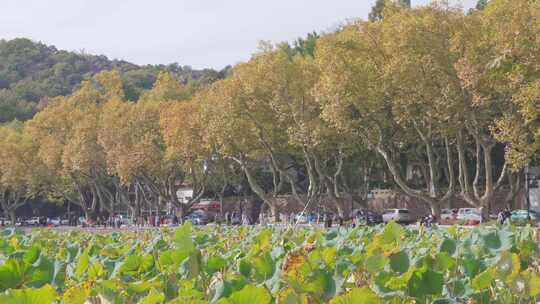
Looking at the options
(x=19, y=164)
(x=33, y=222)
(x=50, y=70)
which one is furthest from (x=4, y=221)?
(x=50, y=70)

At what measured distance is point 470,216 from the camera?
129ft

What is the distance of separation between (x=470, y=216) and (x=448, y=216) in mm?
2415

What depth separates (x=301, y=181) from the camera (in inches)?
2454

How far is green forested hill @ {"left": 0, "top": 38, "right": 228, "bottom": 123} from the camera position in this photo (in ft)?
415

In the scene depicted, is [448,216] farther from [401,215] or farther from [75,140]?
[75,140]

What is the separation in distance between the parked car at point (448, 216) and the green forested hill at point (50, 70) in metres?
79.5

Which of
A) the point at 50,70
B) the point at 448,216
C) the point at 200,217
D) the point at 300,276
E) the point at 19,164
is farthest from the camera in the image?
the point at 50,70

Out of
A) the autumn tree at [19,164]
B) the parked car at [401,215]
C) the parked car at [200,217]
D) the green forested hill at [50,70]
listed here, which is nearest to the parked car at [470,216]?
the parked car at [401,215]

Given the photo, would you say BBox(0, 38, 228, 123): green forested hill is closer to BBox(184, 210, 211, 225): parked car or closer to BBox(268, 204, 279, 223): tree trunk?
BBox(184, 210, 211, 225): parked car

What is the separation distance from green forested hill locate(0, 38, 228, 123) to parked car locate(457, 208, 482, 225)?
81549 millimetres

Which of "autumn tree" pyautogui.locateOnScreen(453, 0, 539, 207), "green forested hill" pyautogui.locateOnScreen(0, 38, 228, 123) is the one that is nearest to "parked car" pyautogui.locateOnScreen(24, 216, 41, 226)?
"green forested hill" pyautogui.locateOnScreen(0, 38, 228, 123)

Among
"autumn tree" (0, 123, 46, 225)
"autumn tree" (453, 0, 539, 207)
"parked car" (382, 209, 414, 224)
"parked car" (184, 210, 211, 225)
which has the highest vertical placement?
"autumn tree" (453, 0, 539, 207)

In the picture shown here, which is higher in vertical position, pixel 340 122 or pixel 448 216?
pixel 340 122

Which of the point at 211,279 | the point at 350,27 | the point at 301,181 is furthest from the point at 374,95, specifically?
the point at 211,279
